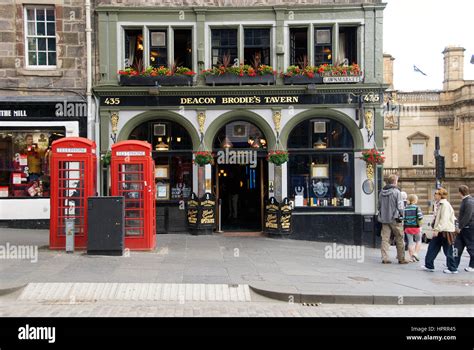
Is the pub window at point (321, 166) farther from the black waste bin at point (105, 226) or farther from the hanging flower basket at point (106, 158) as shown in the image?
the black waste bin at point (105, 226)

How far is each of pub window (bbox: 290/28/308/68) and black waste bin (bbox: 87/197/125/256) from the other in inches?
343

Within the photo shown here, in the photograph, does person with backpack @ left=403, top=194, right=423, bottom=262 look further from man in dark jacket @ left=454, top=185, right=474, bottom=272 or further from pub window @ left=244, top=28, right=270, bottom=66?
pub window @ left=244, top=28, right=270, bottom=66

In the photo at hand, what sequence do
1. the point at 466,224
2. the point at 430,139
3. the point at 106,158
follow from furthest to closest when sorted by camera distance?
1. the point at 430,139
2. the point at 106,158
3. the point at 466,224

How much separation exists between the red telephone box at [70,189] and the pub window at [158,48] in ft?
19.2

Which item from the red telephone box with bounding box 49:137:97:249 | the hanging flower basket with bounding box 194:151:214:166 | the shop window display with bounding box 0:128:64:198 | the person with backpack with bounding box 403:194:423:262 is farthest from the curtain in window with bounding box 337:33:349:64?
the shop window display with bounding box 0:128:64:198

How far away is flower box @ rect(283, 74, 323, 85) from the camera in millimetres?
17328

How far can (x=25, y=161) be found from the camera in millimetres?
17312

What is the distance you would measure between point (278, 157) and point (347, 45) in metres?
4.89

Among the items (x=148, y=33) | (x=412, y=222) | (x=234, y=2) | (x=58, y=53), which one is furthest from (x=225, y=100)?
(x=412, y=222)

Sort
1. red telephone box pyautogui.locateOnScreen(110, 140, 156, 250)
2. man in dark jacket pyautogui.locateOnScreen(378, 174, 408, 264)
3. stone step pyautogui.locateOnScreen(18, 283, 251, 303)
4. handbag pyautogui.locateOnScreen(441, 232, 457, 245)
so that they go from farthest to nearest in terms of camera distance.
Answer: red telephone box pyautogui.locateOnScreen(110, 140, 156, 250) → man in dark jacket pyautogui.locateOnScreen(378, 174, 408, 264) → handbag pyautogui.locateOnScreen(441, 232, 457, 245) → stone step pyautogui.locateOnScreen(18, 283, 251, 303)

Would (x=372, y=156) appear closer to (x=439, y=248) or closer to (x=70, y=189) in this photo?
(x=439, y=248)

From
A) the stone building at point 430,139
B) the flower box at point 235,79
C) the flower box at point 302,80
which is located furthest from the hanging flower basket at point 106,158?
the stone building at point 430,139

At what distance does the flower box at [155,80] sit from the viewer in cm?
1725
